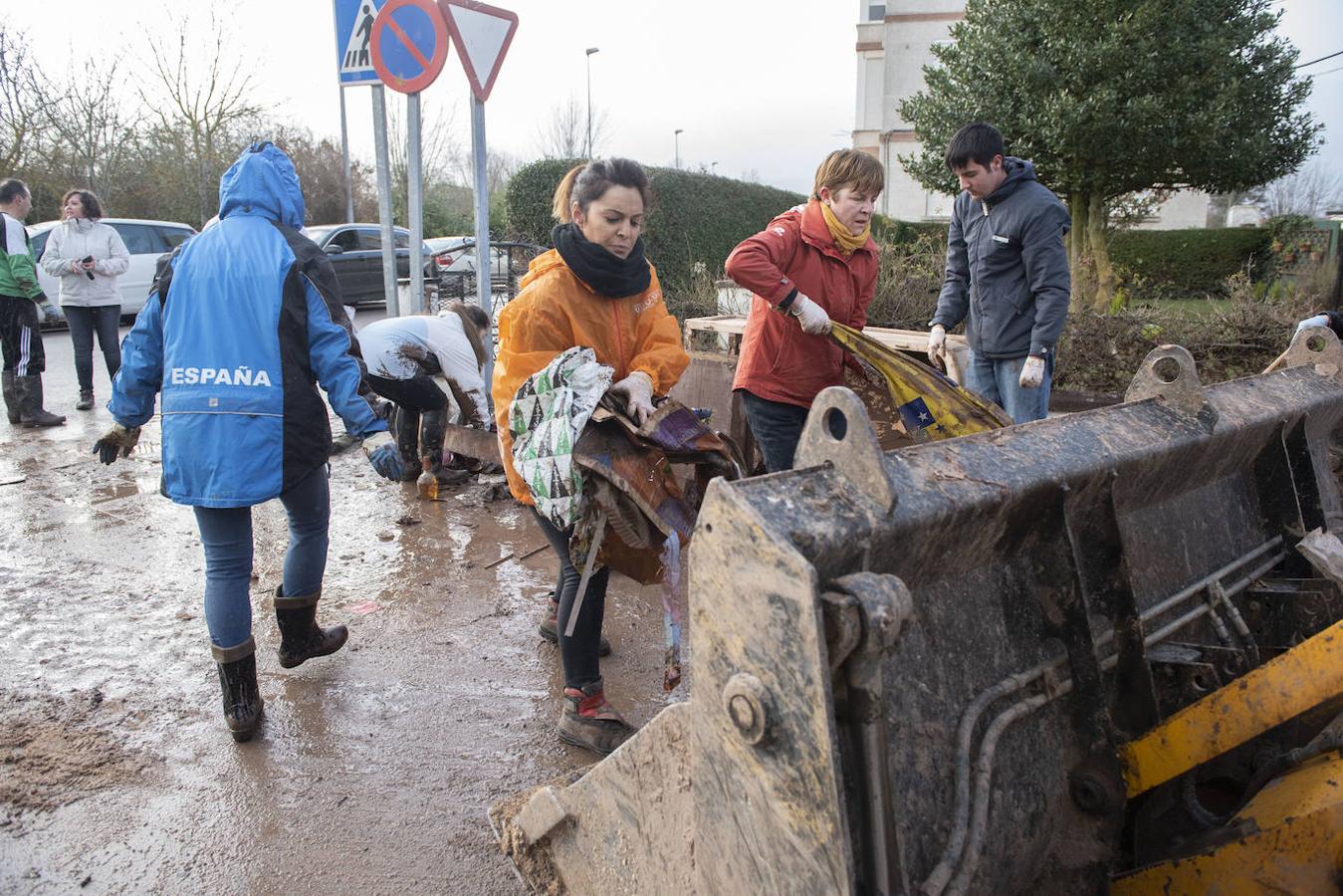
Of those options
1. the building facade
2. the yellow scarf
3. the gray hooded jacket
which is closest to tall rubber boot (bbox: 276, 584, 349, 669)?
the yellow scarf

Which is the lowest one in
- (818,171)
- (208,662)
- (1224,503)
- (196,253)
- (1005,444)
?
(208,662)

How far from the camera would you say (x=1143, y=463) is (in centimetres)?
197

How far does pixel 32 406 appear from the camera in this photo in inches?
285

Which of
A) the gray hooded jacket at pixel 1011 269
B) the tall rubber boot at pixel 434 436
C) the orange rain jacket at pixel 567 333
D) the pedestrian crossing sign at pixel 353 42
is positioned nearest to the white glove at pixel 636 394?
the orange rain jacket at pixel 567 333

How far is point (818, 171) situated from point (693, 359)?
2.86 m

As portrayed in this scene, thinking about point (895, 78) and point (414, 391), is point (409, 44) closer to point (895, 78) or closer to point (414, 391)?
point (414, 391)

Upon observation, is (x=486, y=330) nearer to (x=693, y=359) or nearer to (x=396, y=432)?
(x=396, y=432)

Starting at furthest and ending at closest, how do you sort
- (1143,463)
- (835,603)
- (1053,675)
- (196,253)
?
(196,253) → (1143,463) → (1053,675) → (835,603)

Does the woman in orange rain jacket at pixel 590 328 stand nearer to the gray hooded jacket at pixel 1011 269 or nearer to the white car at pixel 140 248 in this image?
the gray hooded jacket at pixel 1011 269

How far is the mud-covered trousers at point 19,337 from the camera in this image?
716 cm

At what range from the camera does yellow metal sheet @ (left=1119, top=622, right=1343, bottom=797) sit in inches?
61.9

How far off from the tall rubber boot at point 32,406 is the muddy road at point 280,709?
2351 mm

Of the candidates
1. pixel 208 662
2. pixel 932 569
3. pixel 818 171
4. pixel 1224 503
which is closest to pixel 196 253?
pixel 208 662

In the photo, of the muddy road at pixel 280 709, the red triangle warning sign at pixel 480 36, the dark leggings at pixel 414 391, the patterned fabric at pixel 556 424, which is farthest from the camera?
the dark leggings at pixel 414 391
